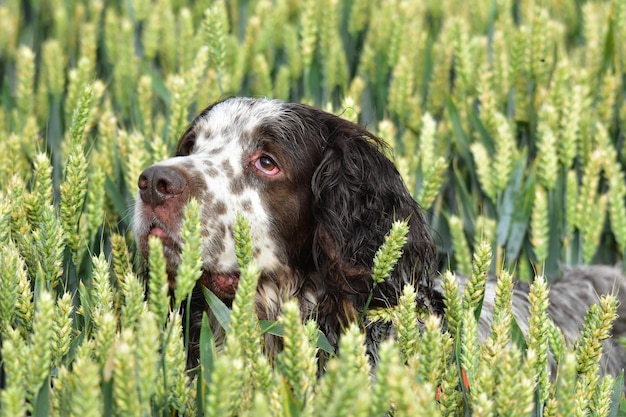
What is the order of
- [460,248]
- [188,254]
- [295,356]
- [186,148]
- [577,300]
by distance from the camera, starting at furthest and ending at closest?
[577,300], [460,248], [186,148], [188,254], [295,356]

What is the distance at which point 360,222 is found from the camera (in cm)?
334

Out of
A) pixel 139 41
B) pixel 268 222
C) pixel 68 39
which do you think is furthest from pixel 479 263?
pixel 68 39

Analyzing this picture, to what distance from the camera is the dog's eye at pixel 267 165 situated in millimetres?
3318

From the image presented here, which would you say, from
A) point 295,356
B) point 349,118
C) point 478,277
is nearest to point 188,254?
point 295,356

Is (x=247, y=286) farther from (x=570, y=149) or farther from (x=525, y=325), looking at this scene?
(x=570, y=149)

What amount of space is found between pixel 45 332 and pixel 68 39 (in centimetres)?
381

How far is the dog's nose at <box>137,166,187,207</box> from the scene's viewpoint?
2975mm

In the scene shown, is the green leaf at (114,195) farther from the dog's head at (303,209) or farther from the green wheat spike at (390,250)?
the green wheat spike at (390,250)

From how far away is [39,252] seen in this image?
2.59 meters

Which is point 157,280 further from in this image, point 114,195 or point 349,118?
point 349,118

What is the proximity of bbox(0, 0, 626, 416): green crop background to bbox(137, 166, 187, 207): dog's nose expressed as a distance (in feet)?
0.60

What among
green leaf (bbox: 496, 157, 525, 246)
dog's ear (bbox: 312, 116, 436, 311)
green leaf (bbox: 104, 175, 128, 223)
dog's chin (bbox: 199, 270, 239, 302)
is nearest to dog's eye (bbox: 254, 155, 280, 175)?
dog's ear (bbox: 312, 116, 436, 311)

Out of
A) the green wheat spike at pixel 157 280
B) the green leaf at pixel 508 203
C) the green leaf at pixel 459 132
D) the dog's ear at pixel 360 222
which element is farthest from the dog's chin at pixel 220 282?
the green leaf at pixel 459 132

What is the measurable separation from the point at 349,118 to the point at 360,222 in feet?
1.95
